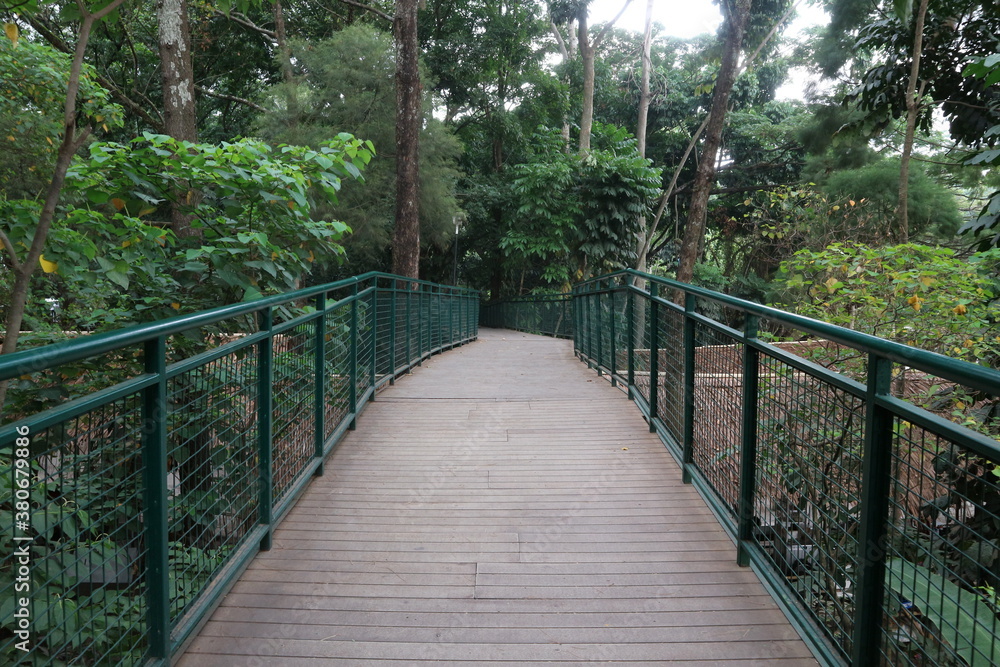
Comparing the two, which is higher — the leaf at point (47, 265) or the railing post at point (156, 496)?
the leaf at point (47, 265)

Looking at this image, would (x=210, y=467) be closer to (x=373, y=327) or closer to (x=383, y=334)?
(x=373, y=327)

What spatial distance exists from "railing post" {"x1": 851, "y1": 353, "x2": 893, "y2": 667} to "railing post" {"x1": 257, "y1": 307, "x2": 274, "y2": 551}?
2.33m

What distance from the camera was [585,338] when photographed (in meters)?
8.47

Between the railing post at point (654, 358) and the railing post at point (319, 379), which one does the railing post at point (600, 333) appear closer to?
the railing post at point (654, 358)

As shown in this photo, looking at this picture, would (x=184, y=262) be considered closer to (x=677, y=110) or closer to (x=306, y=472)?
(x=306, y=472)

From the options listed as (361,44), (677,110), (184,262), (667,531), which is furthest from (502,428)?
(677,110)

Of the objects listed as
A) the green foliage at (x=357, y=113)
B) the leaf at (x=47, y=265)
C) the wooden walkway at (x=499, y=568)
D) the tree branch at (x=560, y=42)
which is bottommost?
the wooden walkway at (x=499, y=568)

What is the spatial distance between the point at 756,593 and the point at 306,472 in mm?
2412

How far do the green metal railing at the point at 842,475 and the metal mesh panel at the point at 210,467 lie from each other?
2.14 metres

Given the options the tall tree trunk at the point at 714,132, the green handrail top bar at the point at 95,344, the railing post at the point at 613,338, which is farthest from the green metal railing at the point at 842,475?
A: the tall tree trunk at the point at 714,132

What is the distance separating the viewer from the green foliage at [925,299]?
4.72 metres

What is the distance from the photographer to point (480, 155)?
24.0m

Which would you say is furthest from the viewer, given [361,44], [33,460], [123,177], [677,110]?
[677,110]

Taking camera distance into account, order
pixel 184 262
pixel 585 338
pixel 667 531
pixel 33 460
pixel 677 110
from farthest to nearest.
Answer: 1. pixel 677 110
2. pixel 585 338
3. pixel 184 262
4. pixel 667 531
5. pixel 33 460
